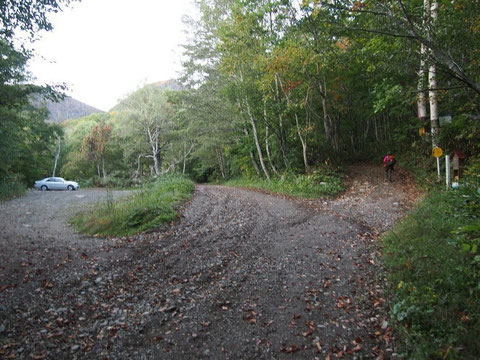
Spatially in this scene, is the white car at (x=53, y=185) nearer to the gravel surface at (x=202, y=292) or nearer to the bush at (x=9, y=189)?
the bush at (x=9, y=189)

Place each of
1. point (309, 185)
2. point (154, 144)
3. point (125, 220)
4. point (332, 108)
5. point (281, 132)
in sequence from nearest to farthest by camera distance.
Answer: point (125, 220)
point (309, 185)
point (281, 132)
point (332, 108)
point (154, 144)

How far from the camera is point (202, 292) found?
4.69 metres

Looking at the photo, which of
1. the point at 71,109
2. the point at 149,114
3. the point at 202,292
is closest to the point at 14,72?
the point at 202,292

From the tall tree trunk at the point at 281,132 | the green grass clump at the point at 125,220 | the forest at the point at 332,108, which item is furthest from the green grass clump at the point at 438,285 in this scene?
the tall tree trunk at the point at 281,132

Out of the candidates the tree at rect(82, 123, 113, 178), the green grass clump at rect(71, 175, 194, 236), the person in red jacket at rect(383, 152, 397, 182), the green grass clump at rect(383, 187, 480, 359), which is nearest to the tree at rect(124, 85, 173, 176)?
the tree at rect(82, 123, 113, 178)

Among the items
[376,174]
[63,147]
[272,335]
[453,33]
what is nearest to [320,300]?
[272,335]

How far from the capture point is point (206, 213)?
10.4 m

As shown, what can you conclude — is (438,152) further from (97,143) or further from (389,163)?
(97,143)

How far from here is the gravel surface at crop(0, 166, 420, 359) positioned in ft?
11.1

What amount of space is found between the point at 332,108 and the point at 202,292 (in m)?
17.6

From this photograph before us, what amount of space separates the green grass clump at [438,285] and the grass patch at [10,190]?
2217 cm

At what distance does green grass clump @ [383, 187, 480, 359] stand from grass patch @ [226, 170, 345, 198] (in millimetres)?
6942

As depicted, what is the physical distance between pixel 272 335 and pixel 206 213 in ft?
23.2

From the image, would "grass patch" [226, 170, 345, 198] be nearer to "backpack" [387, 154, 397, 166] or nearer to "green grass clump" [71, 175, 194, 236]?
"backpack" [387, 154, 397, 166]
